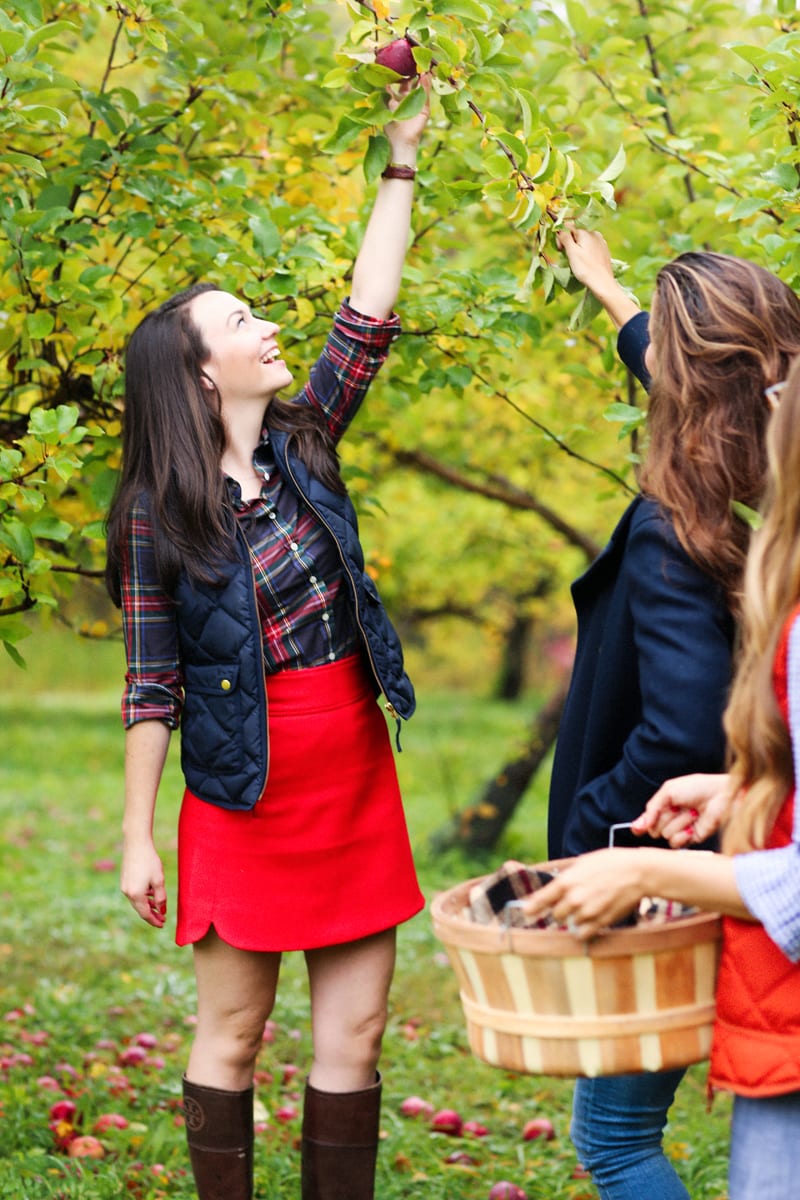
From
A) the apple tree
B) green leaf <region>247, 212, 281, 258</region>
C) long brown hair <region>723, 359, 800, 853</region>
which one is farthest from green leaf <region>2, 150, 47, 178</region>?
long brown hair <region>723, 359, 800, 853</region>

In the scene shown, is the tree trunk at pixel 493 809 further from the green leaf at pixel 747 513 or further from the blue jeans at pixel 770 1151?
the blue jeans at pixel 770 1151

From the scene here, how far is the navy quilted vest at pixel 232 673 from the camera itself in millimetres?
2355

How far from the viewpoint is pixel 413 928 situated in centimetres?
613

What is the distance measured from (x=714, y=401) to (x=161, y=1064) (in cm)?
292

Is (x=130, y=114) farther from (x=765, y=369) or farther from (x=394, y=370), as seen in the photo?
(x=765, y=369)

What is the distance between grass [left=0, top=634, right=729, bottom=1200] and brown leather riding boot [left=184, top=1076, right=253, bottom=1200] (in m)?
0.65

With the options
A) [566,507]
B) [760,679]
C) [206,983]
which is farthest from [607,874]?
[566,507]

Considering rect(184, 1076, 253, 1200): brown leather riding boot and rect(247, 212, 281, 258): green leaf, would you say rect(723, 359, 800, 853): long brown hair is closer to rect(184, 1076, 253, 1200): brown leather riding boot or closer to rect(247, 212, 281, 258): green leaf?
rect(184, 1076, 253, 1200): brown leather riding boot

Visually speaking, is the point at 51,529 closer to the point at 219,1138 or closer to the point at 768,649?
the point at 219,1138

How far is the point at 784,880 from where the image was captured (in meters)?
1.49

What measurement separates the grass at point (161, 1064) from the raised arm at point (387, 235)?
6.84 ft

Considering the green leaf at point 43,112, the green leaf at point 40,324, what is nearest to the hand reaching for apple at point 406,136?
the green leaf at point 43,112

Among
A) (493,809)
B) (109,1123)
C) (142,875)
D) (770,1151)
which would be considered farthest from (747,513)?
(493,809)

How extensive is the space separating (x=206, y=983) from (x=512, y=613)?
42.0 ft
